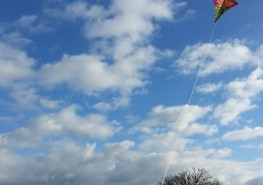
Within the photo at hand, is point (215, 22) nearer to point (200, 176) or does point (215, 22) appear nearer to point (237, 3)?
point (237, 3)

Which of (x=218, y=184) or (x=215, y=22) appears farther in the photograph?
(x=218, y=184)

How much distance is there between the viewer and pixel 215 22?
24516mm

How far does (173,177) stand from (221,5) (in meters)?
106

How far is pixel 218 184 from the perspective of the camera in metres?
121

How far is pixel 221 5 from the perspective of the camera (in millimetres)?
25203

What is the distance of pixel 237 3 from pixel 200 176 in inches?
4110

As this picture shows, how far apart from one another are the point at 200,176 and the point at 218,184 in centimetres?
575

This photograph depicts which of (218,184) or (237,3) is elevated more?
(218,184)

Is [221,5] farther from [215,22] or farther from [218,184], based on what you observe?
[218,184]

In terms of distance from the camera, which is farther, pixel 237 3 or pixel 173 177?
pixel 173 177

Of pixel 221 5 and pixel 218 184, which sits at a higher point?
pixel 218 184

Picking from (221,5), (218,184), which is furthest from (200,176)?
(221,5)

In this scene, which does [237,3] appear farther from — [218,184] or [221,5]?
[218,184]

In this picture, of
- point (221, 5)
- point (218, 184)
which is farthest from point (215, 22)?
point (218, 184)
